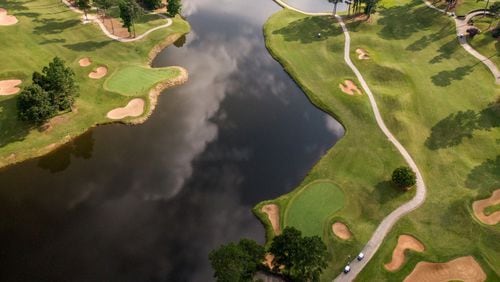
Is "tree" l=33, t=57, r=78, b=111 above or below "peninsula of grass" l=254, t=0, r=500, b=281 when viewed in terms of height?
above

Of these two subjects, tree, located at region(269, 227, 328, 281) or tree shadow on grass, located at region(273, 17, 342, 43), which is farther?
tree shadow on grass, located at region(273, 17, 342, 43)

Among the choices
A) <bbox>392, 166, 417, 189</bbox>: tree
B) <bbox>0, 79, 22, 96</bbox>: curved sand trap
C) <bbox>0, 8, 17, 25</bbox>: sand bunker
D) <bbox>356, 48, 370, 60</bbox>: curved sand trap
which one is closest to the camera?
<bbox>392, 166, 417, 189</bbox>: tree

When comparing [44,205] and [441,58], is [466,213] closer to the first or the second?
[441,58]

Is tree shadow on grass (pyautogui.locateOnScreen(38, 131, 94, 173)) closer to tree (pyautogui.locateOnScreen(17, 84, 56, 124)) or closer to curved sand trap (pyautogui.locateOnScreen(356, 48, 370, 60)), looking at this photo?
tree (pyautogui.locateOnScreen(17, 84, 56, 124))

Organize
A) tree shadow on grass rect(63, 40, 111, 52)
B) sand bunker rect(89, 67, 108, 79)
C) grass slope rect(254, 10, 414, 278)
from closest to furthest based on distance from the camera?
grass slope rect(254, 10, 414, 278) < sand bunker rect(89, 67, 108, 79) < tree shadow on grass rect(63, 40, 111, 52)

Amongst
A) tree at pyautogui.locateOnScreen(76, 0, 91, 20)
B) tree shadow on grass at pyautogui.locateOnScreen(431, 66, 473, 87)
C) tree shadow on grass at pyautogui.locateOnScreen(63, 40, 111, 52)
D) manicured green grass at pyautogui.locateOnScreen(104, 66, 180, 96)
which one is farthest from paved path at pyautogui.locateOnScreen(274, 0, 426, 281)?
tree at pyautogui.locateOnScreen(76, 0, 91, 20)
